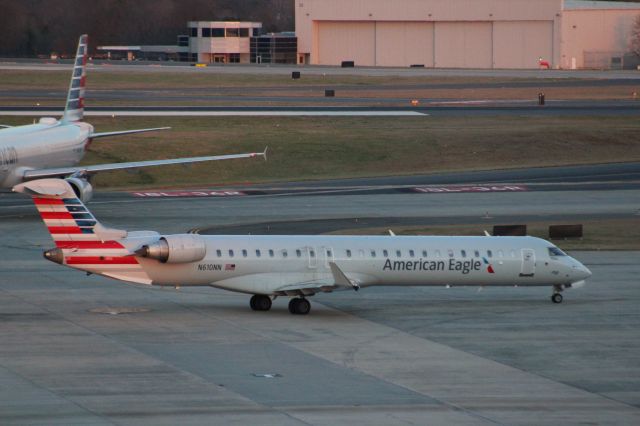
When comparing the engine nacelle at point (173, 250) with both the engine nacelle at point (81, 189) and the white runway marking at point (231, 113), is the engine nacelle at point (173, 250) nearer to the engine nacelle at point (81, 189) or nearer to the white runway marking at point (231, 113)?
the engine nacelle at point (81, 189)

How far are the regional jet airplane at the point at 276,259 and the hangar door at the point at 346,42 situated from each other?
5125 inches

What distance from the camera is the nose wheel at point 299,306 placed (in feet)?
130

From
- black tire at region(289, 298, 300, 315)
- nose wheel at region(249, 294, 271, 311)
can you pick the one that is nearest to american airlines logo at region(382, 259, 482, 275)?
black tire at region(289, 298, 300, 315)

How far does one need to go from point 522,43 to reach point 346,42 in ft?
79.9

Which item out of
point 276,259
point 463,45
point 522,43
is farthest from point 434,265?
point 463,45

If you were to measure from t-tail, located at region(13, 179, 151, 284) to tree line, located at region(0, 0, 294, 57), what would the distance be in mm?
119792

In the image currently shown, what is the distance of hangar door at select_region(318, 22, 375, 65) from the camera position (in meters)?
170

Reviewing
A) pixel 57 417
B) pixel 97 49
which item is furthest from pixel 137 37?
pixel 57 417

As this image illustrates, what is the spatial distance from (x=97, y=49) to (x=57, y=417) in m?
151

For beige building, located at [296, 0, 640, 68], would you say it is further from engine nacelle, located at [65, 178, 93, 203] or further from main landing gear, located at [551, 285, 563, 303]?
main landing gear, located at [551, 285, 563, 303]

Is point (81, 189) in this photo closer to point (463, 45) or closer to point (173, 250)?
point (173, 250)

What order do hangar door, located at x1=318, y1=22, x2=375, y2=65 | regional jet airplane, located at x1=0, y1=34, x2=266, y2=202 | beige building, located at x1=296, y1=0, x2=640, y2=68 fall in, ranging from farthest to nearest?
hangar door, located at x1=318, y1=22, x2=375, y2=65 → beige building, located at x1=296, y1=0, x2=640, y2=68 → regional jet airplane, located at x1=0, y1=34, x2=266, y2=202

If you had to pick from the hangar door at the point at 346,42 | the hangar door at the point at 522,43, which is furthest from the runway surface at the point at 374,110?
the hangar door at the point at 346,42

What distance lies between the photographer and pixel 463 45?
16788 cm
